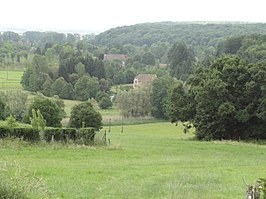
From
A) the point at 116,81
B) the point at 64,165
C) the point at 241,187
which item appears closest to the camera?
the point at 241,187

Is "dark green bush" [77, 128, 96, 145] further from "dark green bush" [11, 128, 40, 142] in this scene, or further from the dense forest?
the dense forest

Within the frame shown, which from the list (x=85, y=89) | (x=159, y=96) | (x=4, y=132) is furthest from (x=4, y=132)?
(x=85, y=89)

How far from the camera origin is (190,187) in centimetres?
1798

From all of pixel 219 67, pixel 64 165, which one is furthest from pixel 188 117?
pixel 64 165

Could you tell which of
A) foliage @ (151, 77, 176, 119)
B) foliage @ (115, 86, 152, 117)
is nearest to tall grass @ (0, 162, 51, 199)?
foliage @ (151, 77, 176, 119)

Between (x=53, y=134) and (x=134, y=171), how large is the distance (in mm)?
12117

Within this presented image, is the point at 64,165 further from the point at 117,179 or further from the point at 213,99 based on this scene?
the point at 213,99

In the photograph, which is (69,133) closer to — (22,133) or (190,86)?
(22,133)

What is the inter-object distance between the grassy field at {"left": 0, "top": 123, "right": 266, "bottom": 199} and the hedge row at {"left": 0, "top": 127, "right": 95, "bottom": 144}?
1.31 meters

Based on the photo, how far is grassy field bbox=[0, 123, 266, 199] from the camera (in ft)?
56.2

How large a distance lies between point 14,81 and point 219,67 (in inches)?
4202

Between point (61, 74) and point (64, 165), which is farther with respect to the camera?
point (61, 74)

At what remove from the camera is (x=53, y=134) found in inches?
1337

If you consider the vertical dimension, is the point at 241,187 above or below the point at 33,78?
above
